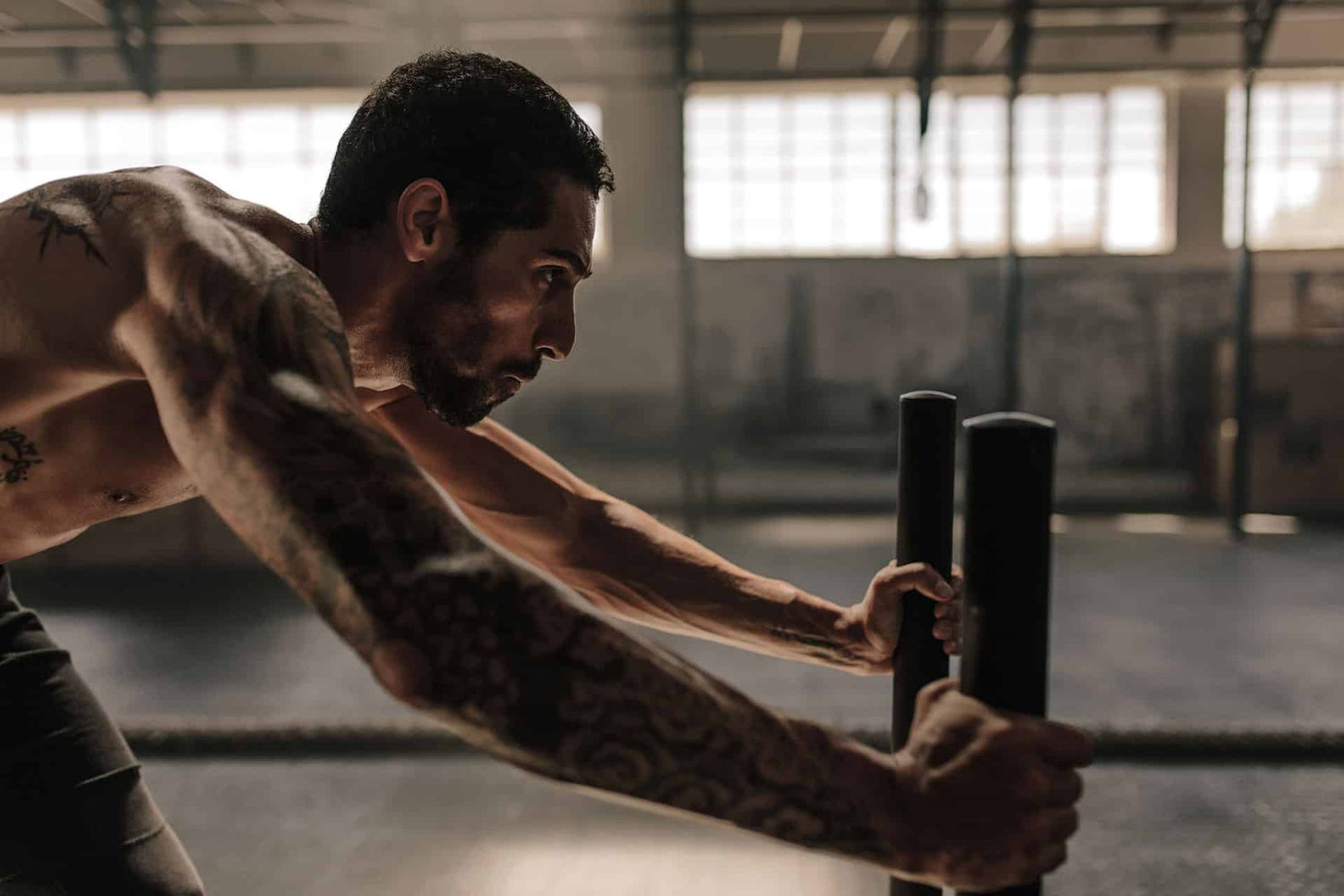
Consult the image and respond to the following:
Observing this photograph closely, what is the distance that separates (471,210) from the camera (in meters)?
0.86

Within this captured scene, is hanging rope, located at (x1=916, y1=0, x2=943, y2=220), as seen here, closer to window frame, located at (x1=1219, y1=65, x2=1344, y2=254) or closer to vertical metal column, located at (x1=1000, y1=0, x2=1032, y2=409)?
vertical metal column, located at (x1=1000, y1=0, x2=1032, y2=409)

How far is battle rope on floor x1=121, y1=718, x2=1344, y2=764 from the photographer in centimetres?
251

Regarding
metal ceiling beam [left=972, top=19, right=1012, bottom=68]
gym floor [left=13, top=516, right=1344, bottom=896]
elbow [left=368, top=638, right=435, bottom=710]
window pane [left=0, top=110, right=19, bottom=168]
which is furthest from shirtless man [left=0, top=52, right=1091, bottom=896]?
window pane [left=0, top=110, right=19, bottom=168]

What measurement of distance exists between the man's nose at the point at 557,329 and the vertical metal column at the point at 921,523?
12.3 inches

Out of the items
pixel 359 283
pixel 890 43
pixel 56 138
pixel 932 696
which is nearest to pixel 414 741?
pixel 359 283

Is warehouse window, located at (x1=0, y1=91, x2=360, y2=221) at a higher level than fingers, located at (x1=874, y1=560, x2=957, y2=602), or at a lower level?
higher

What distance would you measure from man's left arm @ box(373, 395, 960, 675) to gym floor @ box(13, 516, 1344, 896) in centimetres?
100

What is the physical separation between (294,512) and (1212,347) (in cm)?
780

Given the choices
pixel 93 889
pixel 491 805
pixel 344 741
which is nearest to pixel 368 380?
pixel 93 889

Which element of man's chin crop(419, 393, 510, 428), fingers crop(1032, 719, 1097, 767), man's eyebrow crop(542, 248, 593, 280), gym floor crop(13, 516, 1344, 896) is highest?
man's eyebrow crop(542, 248, 593, 280)

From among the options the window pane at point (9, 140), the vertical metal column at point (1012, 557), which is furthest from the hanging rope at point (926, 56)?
the window pane at point (9, 140)

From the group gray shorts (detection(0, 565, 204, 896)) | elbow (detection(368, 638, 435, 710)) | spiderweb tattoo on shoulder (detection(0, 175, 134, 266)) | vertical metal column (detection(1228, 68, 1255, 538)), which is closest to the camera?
elbow (detection(368, 638, 435, 710))

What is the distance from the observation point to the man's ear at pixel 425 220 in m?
0.87

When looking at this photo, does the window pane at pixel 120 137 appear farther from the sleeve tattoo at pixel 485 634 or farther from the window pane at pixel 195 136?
the sleeve tattoo at pixel 485 634
